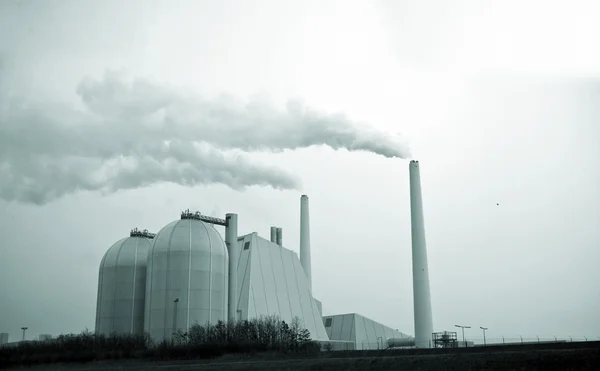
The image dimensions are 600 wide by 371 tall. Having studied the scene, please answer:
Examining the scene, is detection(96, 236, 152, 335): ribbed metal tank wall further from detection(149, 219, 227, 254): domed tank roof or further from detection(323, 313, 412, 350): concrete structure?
detection(323, 313, 412, 350): concrete structure

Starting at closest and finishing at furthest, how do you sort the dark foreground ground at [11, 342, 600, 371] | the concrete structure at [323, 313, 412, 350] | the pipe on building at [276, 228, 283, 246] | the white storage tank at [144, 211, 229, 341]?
1. the dark foreground ground at [11, 342, 600, 371]
2. the white storage tank at [144, 211, 229, 341]
3. the pipe on building at [276, 228, 283, 246]
4. the concrete structure at [323, 313, 412, 350]

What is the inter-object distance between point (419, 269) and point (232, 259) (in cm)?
1855

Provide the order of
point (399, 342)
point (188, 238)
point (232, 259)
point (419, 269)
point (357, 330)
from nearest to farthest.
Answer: point (188, 238) < point (232, 259) < point (419, 269) < point (399, 342) < point (357, 330)

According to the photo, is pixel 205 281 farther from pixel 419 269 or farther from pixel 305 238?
pixel 305 238

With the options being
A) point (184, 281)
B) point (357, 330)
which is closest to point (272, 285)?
point (184, 281)

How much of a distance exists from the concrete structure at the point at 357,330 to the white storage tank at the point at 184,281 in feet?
96.9

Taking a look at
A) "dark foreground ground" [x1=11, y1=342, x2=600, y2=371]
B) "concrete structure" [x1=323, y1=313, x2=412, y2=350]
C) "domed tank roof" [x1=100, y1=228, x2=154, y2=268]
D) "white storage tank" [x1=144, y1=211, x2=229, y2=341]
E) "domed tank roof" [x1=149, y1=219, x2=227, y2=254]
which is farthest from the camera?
"concrete structure" [x1=323, y1=313, x2=412, y2=350]

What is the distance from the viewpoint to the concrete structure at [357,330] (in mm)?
78750

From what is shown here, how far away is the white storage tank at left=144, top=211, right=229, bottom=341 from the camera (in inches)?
1994

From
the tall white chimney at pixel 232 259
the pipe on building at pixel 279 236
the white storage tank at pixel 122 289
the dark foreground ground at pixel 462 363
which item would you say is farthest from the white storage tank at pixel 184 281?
the pipe on building at pixel 279 236

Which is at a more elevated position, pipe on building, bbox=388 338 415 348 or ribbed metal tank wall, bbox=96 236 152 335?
ribbed metal tank wall, bbox=96 236 152 335

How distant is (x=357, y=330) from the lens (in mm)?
79000

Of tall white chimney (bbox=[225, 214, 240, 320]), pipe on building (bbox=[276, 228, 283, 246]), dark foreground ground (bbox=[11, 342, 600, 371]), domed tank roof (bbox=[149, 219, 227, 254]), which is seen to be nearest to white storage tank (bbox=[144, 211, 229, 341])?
domed tank roof (bbox=[149, 219, 227, 254])

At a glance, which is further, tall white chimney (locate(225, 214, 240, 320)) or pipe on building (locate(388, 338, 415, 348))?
pipe on building (locate(388, 338, 415, 348))
